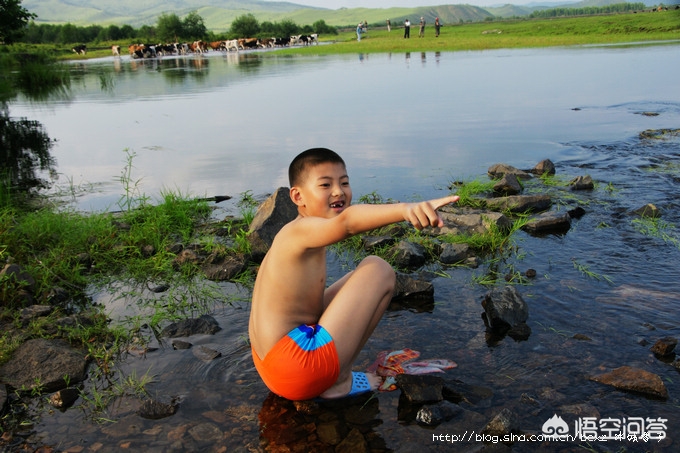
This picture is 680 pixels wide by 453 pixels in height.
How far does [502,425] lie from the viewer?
113 inches

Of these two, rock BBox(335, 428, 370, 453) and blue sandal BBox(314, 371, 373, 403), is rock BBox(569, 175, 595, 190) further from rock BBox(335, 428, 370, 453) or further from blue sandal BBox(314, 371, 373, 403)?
rock BBox(335, 428, 370, 453)

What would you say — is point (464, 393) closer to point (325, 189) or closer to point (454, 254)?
point (325, 189)

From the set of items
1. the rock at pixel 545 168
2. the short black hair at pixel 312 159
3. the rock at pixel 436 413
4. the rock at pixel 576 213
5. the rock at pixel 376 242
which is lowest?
the rock at pixel 436 413

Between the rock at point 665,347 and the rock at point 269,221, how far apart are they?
11.4 feet

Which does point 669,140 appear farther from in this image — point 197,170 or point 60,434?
point 60,434

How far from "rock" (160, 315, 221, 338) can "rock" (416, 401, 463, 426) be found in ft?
6.06

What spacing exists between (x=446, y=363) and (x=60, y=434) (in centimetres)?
235

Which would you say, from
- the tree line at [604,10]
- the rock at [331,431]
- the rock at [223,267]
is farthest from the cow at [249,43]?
the tree line at [604,10]

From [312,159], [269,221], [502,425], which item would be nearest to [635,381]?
[502,425]

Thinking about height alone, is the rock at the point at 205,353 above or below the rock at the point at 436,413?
above

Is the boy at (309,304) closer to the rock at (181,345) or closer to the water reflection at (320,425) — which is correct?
the water reflection at (320,425)

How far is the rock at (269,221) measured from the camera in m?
5.63

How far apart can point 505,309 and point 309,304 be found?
1576 millimetres

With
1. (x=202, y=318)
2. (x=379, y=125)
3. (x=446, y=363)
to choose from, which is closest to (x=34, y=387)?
(x=202, y=318)
